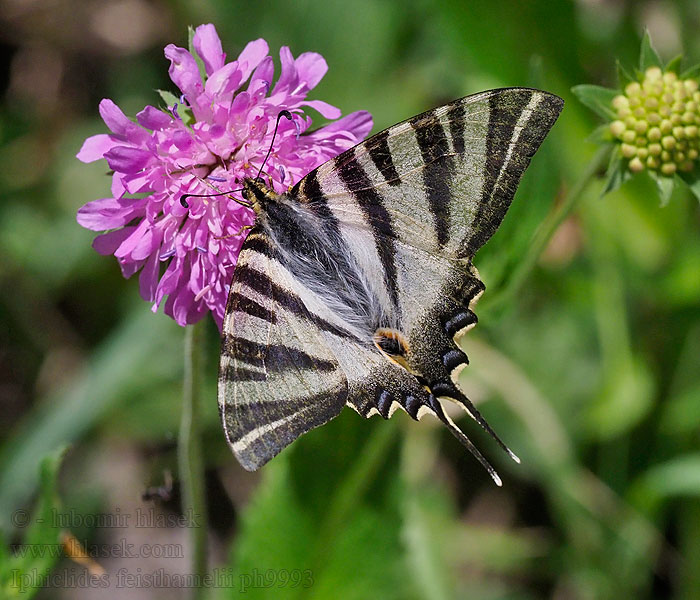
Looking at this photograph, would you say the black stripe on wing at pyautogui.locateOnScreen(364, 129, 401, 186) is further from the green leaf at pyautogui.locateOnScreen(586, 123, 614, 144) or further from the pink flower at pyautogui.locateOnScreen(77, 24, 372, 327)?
the green leaf at pyautogui.locateOnScreen(586, 123, 614, 144)

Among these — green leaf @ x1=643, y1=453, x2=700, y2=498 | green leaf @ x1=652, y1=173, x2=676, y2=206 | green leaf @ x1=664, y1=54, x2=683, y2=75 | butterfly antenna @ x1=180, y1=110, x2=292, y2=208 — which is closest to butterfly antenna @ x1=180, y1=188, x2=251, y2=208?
butterfly antenna @ x1=180, y1=110, x2=292, y2=208

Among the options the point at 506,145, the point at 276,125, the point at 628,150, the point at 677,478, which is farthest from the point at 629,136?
the point at 677,478

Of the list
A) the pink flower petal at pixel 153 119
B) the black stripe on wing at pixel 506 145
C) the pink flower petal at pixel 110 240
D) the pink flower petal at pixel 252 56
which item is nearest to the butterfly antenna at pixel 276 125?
the pink flower petal at pixel 252 56

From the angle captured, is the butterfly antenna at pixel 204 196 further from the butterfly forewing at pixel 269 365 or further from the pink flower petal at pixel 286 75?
the pink flower petal at pixel 286 75

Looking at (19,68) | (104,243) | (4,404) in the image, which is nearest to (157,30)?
(19,68)

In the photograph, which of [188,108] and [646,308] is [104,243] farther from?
[646,308]
